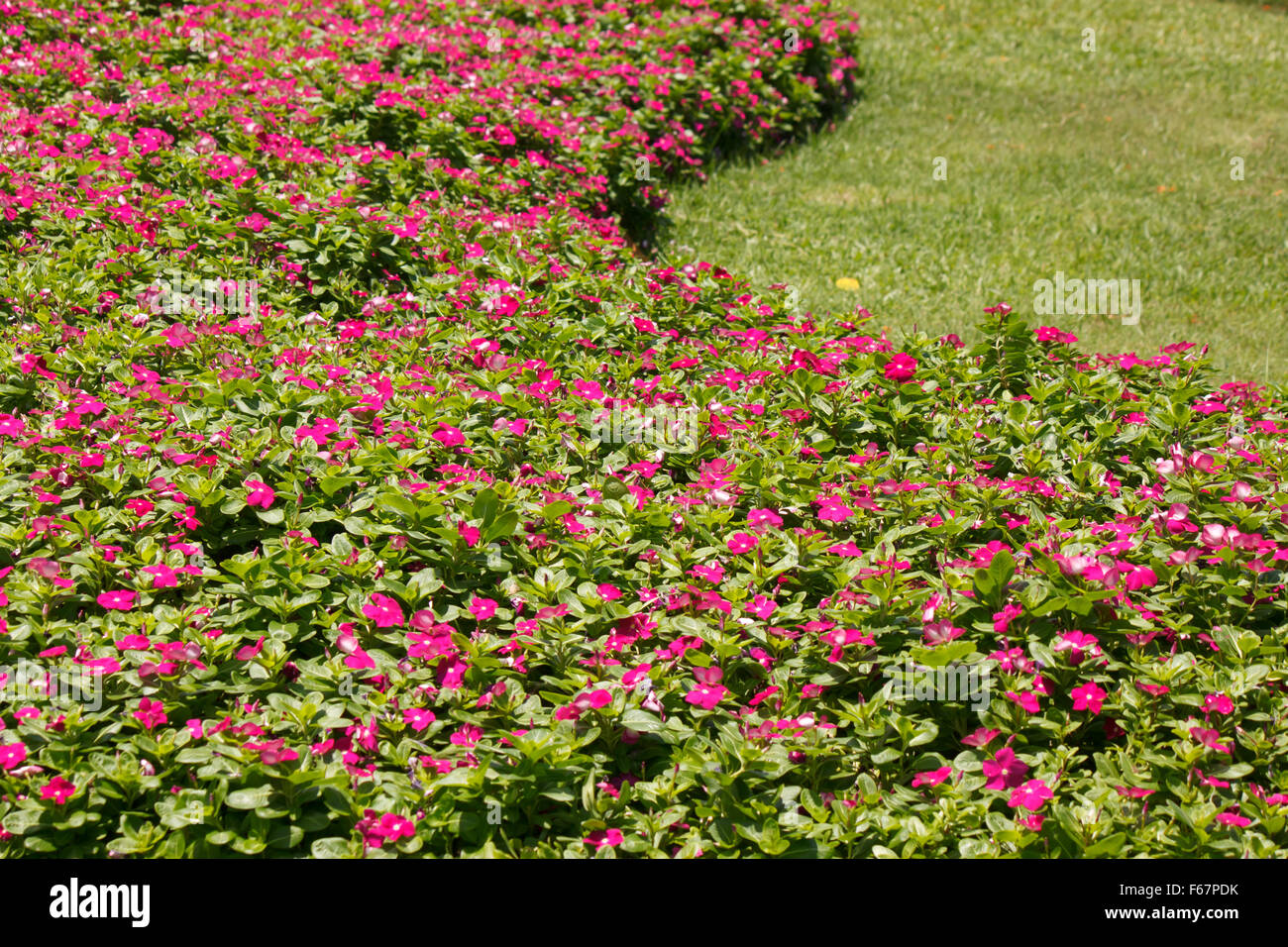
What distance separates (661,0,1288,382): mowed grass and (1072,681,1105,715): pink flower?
345 centimetres

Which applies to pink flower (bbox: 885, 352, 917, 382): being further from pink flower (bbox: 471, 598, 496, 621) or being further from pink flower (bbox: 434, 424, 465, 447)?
pink flower (bbox: 471, 598, 496, 621)

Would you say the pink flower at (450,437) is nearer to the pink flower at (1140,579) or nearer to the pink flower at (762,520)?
the pink flower at (762,520)

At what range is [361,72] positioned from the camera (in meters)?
6.32

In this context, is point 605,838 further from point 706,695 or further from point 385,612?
point 385,612

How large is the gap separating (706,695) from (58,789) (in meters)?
1.32

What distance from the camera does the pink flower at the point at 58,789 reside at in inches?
Answer: 84.7

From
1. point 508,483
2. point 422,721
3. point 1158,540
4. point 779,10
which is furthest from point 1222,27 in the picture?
point 422,721

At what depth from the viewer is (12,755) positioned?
7.23 ft

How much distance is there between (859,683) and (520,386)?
5.17 feet

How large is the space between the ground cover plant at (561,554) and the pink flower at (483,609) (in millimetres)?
10

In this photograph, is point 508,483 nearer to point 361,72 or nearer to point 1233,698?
point 1233,698

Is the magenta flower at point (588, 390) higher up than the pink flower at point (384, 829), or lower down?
higher up

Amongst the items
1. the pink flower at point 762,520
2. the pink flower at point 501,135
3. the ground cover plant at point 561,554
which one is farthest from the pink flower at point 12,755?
the pink flower at point 501,135

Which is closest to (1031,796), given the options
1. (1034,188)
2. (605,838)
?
(605,838)
